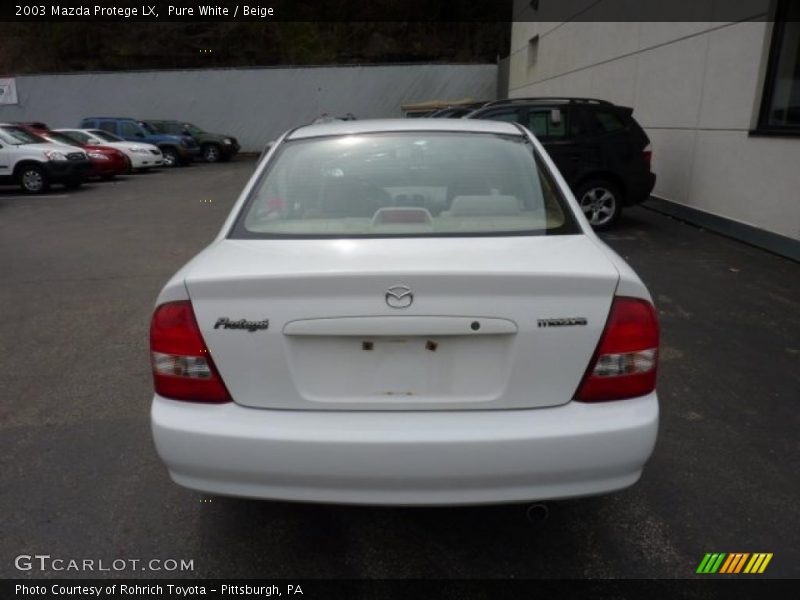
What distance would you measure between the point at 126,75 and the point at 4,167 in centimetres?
1731

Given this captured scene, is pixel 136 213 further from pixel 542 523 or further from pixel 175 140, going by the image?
pixel 175 140

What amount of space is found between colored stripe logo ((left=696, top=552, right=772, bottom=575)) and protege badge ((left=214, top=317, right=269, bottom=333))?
1.87m

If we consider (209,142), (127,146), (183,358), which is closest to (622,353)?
(183,358)

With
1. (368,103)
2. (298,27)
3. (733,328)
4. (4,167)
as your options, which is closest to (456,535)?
(733,328)

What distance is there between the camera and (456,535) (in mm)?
2488

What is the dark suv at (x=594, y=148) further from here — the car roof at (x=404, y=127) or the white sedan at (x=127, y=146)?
the white sedan at (x=127, y=146)

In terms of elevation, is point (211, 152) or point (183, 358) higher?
point (183, 358)

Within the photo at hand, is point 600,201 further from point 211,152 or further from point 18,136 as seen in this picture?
point 211,152

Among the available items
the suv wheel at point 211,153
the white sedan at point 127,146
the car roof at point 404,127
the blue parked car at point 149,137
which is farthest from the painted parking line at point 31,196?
the car roof at point 404,127

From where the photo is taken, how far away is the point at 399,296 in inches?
73.9

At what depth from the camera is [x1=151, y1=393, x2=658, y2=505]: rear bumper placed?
6.20ft

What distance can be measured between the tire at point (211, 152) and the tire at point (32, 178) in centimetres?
1079

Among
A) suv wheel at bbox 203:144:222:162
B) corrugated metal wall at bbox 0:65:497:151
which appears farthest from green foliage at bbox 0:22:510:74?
suv wheel at bbox 203:144:222:162

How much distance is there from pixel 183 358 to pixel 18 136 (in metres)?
15.7
